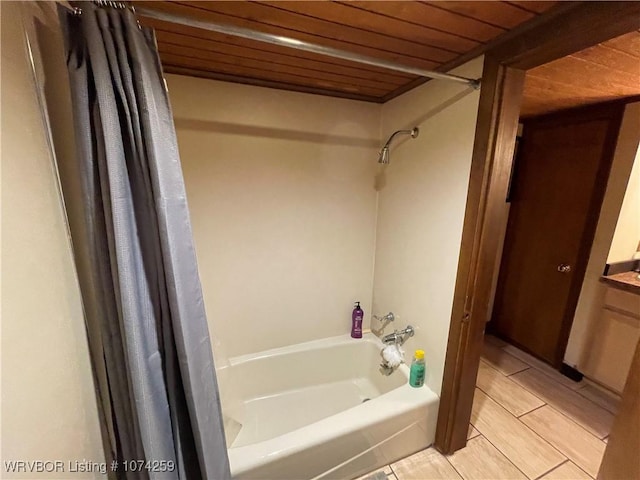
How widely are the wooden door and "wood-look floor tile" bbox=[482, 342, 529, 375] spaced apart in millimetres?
183

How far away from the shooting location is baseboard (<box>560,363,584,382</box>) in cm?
214

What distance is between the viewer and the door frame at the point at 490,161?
33.6 inches

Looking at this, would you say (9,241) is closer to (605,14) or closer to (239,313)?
(239,313)

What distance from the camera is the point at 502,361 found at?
2418 mm

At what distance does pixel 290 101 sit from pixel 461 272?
135 centimetres

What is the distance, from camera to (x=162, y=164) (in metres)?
0.79

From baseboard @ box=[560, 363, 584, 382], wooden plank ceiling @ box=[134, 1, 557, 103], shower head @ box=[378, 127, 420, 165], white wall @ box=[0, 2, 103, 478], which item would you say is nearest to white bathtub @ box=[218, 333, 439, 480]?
white wall @ box=[0, 2, 103, 478]

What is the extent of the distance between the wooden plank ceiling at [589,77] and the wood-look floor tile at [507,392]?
2.04 m

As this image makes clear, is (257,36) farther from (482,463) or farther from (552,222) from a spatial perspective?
(552,222)

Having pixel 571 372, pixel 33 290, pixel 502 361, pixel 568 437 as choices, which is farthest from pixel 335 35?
pixel 571 372

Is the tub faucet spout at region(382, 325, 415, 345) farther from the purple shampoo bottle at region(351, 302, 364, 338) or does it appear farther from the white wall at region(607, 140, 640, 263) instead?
the white wall at region(607, 140, 640, 263)

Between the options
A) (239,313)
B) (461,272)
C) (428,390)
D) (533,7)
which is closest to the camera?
(533,7)

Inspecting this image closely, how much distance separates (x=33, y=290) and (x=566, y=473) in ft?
7.86

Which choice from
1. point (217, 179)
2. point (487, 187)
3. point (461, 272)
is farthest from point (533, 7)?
point (217, 179)
